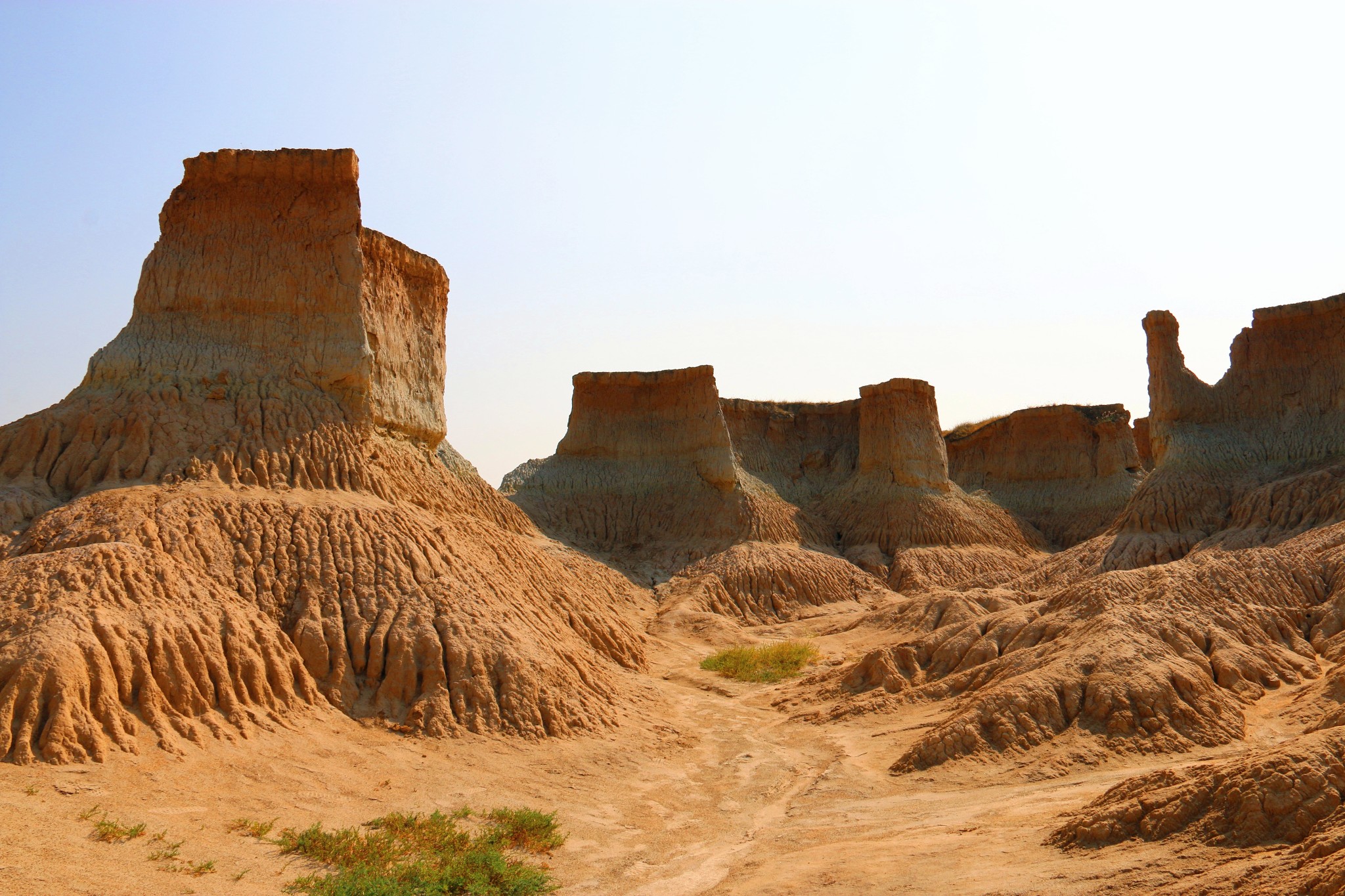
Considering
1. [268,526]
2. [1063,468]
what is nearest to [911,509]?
[1063,468]

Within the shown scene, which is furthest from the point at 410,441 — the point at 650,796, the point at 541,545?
the point at 650,796

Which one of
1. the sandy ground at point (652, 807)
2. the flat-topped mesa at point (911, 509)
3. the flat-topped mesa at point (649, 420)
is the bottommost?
the sandy ground at point (652, 807)

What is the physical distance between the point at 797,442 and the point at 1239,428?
568 inches

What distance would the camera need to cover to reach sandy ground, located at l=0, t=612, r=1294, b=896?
6.95 metres

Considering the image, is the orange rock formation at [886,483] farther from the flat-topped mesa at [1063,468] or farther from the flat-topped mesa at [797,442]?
the flat-topped mesa at [1063,468]

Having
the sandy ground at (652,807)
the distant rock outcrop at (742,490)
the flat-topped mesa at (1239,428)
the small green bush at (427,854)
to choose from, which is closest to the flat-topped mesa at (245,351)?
the sandy ground at (652,807)

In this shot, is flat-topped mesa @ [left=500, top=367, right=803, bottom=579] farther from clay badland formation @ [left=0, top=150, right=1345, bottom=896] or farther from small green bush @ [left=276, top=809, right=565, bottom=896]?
small green bush @ [left=276, top=809, right=565, bottom=896]

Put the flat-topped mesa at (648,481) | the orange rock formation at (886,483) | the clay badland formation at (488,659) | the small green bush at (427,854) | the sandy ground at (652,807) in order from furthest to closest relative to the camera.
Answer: the orange rock formation at (886,483) < the flat-topped mesa at (648,481) < the clay badland formation at (488,659) < the small green bush at (427,854) < the sandy ground at (652,807)

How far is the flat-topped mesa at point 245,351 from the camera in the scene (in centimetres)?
1355

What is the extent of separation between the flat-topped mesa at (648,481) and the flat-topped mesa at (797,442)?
2835 mm

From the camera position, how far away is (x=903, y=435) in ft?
108

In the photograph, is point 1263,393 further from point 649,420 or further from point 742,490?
point 649,420

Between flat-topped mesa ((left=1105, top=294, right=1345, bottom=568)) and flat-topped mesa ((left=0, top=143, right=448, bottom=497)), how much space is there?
647 inches

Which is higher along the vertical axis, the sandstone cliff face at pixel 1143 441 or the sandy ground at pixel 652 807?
the sandstone cliff face at pixel 1143 441
